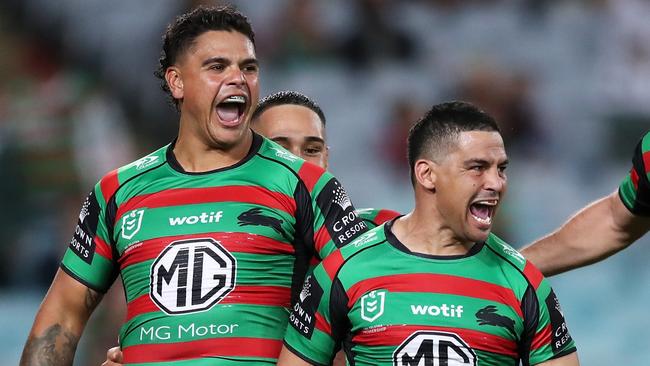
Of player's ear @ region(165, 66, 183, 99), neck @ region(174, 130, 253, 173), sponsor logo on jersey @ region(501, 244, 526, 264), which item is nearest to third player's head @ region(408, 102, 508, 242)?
sponsor logo on jersey @ region(501, 244, 526, 264)

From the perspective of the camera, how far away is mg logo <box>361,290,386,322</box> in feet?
12.9

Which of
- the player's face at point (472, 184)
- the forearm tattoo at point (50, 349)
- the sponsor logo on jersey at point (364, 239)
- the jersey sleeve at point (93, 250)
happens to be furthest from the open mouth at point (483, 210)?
the forearm tattoo at point (50, 349)

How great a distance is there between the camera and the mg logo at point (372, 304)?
3.93 metres

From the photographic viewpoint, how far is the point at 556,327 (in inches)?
153

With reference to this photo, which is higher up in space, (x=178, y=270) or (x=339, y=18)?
(x=339, y=18)

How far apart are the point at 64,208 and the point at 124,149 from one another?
62cm

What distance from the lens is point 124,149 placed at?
29.9 ft

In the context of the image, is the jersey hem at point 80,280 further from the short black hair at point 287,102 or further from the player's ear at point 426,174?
the short black hair at point 287,102

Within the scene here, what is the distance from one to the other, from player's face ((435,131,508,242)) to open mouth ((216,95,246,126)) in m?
0.72

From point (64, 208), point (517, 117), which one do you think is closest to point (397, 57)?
point (517, 117)

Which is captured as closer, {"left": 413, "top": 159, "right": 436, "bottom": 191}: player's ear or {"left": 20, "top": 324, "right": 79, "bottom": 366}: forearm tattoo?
{"left": 413, "top": 159, "right": 436, "bottom": 191}: player's ear

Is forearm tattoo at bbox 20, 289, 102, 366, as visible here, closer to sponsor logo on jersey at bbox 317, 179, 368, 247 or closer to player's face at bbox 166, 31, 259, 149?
player's face at bbox 166, 31, 259, 149

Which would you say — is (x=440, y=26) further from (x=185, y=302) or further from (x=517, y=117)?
(x=185, y=302)

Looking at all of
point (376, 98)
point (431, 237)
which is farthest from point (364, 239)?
point (376, 98)
